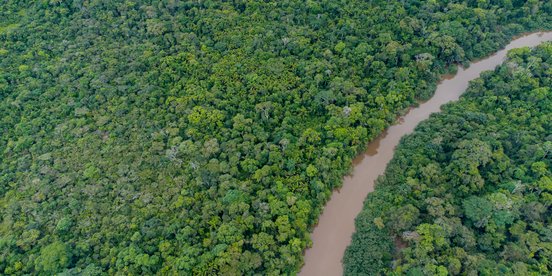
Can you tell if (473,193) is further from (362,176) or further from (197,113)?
(197,113)

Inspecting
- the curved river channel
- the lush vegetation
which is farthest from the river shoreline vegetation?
the lush vegetation

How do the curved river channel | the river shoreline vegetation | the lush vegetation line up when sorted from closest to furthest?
the lush vegetation
the river shoreline vegetation
the curved river channel

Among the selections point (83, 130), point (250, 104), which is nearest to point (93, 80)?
point (83, 130)

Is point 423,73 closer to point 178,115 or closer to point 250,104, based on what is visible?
point 250,104

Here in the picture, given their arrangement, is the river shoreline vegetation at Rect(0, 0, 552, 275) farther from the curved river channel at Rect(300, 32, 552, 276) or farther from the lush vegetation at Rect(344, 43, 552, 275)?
the lush vegetation at Rect(344, 43, 552, 275)

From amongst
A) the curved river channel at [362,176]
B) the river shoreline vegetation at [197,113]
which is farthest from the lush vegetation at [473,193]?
the river shoreline vegetation at [197,113]

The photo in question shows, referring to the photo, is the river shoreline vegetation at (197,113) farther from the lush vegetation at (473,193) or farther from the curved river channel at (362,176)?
the lush vegetation at (473,193)
